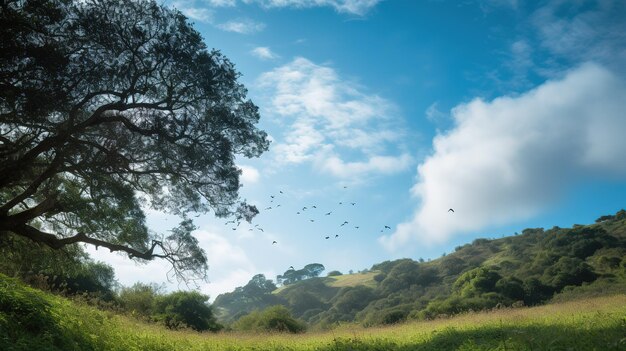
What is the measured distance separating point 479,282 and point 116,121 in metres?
47.4

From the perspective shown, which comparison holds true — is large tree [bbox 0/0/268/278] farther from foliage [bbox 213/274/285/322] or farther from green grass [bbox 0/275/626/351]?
foliage [bbox 213/274/285/322]

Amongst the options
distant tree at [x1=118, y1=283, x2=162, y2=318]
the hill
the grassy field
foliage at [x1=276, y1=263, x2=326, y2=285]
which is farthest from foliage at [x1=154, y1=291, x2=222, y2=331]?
foliage at [x1=276, y1=263, x2=326, y2=285]

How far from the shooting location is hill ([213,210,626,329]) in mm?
43156

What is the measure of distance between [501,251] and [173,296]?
81.9 meters

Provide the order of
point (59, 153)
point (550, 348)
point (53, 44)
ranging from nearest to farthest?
point (550, 348) → point (53, 44) → point (59, 153)

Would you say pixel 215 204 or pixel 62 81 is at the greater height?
pixel 62 81

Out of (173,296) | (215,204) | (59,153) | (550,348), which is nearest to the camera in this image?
(550,348)

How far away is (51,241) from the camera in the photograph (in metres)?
14.2

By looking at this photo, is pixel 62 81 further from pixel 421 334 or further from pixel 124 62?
pixel 421 334

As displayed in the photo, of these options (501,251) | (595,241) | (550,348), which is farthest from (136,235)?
(501,251)

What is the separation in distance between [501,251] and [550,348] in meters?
92.6

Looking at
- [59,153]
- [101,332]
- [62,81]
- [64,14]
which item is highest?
[64,14]

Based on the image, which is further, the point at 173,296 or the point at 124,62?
the point at 173,296

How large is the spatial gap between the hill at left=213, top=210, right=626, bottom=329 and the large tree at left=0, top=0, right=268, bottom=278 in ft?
45.5
